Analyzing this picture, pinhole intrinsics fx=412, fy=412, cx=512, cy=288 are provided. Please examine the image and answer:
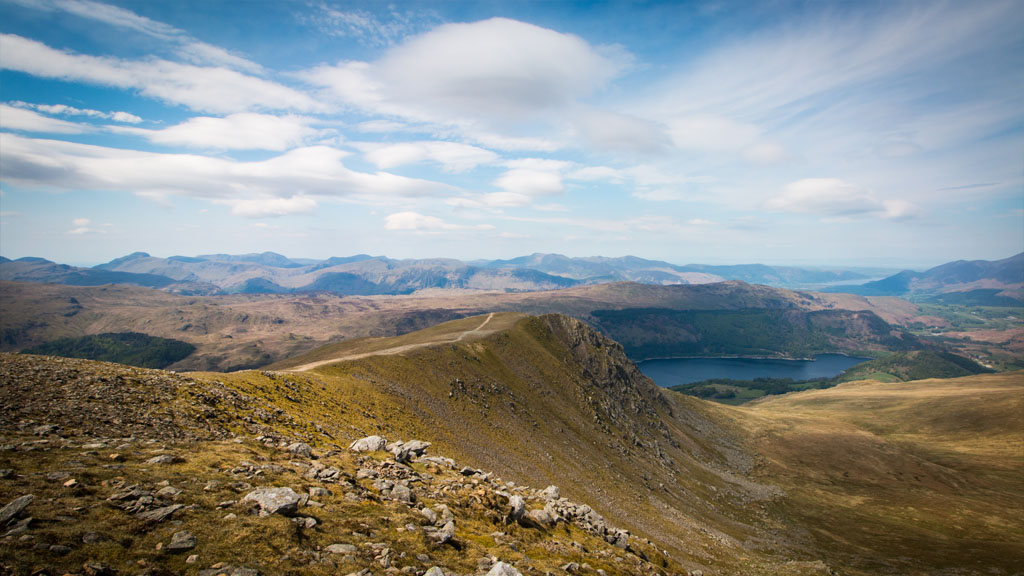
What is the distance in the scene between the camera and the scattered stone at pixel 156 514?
16500 mm

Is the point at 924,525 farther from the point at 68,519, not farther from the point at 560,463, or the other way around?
the point at 68,519

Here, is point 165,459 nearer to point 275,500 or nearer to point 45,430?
point 45,430

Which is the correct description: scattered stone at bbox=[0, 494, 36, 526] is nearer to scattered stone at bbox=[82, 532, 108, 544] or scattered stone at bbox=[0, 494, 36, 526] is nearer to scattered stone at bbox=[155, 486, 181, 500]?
scattered stone at bbox=[82, 532, 108, 544]

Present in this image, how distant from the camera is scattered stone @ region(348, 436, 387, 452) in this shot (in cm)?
3688

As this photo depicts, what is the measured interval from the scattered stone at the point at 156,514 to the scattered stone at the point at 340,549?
258 inches

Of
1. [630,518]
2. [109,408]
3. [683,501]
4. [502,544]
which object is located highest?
[109,408]

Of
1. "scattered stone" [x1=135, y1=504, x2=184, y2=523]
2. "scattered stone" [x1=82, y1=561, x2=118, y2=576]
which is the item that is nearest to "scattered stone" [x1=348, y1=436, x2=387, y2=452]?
"scattered stone" [x1=135, y1=504, x2=184, y2=523]

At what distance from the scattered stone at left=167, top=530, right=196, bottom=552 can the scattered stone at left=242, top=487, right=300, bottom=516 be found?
10.9 ft

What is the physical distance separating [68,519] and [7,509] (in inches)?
65.8

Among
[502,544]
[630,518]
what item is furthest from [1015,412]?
[502,544]

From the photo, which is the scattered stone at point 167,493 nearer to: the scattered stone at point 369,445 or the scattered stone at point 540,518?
the scattered stone at point 369,445

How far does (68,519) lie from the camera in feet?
49.1

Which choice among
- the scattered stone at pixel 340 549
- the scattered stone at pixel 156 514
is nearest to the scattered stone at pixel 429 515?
the scattered stone at pixel 340 549

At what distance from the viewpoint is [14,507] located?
47.1ft
